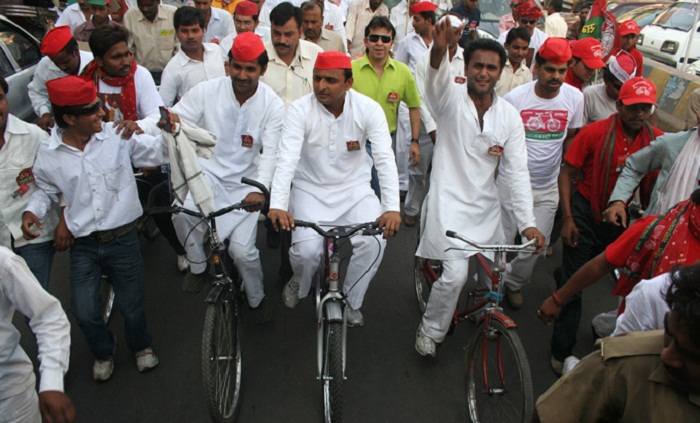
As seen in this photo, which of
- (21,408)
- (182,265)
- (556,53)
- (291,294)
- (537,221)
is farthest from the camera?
(182,265)

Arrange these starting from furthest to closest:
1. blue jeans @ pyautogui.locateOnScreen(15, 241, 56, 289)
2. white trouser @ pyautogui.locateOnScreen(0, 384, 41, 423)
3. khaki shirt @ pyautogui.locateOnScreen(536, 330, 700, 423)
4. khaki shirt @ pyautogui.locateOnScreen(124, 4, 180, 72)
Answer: khaki shirt @ pyautogui.locateOnScreen(124, 4, 180, 72) → blue jeans @ pyautogui.locateOnScreen(15, 241, 56, 289) → white trouser @ pyautogui.locateOnScreen(0, 384, 41, 423) → khaki shirt @ pyautogui.locateOnScreen(536, 330, 700, 423)

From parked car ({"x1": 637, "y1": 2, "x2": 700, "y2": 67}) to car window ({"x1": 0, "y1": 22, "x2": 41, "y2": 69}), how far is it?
11555 millimetres

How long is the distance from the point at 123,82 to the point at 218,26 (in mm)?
3288

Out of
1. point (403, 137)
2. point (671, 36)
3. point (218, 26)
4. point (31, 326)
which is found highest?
point (671, 36)

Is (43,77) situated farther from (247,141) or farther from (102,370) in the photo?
(102,370)

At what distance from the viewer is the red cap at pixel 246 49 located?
162 inches

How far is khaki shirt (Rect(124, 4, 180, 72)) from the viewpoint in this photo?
6605 millimetres

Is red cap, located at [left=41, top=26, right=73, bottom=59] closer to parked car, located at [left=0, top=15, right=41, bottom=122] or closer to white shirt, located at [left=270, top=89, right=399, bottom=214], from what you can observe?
white shirt, located at [left=270, top=89, right=399, bottom=214]

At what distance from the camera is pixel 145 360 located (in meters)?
4.06

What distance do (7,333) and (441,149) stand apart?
9.65 ft

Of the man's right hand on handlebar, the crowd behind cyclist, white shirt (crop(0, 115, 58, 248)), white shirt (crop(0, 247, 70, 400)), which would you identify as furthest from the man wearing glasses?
white shirt (crop(0, 247, 70, 400))

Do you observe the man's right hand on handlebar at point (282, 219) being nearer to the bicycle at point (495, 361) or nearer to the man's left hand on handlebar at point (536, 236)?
the bicycle at point (495, 361)

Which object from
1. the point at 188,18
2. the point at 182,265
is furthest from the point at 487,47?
the point at 182,265

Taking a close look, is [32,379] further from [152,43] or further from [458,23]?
[152,43]
